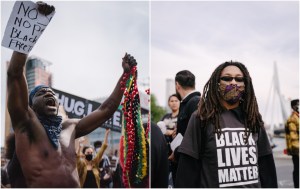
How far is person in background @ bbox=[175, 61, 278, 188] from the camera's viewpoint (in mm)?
2061

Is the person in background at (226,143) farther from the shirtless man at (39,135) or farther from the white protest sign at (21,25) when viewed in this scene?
the white protest sign at (21,25)

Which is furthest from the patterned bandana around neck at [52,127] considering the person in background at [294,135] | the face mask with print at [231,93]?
the person in background at [294,135]

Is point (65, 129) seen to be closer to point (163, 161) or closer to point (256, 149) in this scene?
point (163, 161)

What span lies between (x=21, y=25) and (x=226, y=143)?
1.60 metres

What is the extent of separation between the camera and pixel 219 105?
2230mm

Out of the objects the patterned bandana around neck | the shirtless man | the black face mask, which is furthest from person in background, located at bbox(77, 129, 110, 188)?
the patterned bandana around neck

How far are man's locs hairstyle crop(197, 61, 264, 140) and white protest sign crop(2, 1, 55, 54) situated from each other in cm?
130

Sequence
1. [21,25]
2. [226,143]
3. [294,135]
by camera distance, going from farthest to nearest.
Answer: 1. [294,135]
2. [21,25]
3. [226,143]

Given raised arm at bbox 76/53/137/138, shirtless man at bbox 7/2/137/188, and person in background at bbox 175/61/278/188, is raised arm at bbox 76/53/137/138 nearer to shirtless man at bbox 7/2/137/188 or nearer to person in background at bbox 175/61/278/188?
shirtless man at bbox 7/2/137/188

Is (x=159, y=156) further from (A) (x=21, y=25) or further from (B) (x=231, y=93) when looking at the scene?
(A) (x=21, y=25)

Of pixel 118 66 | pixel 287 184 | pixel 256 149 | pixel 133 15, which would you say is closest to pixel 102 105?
pixel 118 66

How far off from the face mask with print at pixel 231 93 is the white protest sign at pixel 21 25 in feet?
4.59

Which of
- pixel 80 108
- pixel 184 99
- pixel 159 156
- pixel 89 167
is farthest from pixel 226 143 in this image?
pixel 89 167

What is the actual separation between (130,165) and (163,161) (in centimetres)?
37
